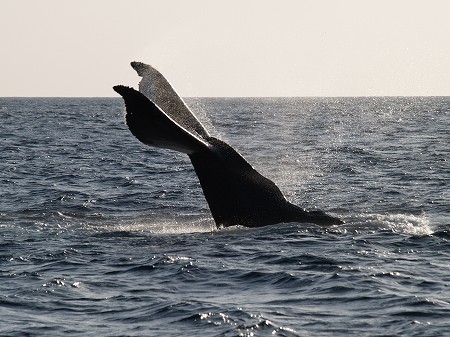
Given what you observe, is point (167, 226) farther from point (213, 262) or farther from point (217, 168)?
point (213, 262)

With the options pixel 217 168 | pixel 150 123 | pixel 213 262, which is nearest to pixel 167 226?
pixel 217 168

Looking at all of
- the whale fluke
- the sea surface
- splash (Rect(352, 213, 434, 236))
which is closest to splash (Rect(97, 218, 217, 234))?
the sea surface

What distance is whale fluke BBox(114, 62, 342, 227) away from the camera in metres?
12.2

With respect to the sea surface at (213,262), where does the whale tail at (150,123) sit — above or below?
above

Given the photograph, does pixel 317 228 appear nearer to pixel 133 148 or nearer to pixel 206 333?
pixel 206 333

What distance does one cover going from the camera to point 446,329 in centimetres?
907

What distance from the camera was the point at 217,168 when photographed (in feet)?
42.1

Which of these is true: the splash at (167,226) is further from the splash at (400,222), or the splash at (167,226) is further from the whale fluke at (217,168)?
the splash at (400,222)

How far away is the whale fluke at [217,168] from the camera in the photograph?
12.2 metres

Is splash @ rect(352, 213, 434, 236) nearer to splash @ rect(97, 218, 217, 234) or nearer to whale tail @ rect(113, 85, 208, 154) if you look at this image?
splash @ rect(97, 218, 217, 234)

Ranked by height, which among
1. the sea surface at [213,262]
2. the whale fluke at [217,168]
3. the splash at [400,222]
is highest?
the whale fluke at [217,168]

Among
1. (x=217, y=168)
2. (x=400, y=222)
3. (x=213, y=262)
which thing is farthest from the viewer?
(x=400, y=222)

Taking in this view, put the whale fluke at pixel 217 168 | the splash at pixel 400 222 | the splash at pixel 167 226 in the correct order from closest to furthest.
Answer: the whale fluke at pixel 217 168 → the splash at pixel 400 222 → the splash at pixel 167 226

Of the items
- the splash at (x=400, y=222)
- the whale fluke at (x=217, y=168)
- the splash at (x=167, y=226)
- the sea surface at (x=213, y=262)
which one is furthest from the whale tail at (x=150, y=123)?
the splash at (x=400, y=222)
